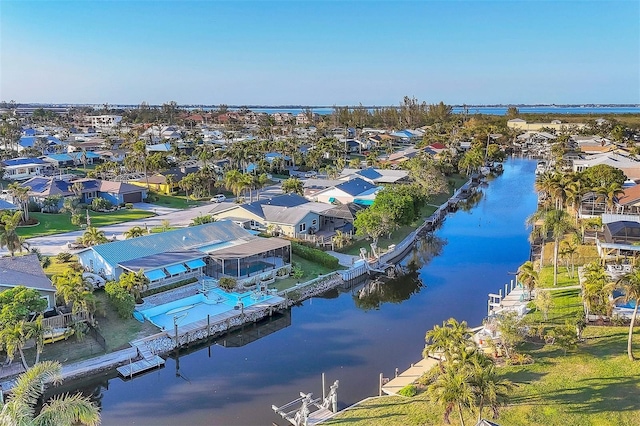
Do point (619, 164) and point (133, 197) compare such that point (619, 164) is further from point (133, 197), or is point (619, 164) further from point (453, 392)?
point (453, 392)

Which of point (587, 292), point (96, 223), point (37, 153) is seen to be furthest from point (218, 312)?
point (37, 153)

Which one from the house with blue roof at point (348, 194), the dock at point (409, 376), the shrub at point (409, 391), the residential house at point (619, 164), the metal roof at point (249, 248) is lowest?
the dock at point (409, 376)

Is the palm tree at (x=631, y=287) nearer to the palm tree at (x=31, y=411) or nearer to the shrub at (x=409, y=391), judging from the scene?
the shrub at (x=409, y=391)

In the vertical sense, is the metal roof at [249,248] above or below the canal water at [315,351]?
above

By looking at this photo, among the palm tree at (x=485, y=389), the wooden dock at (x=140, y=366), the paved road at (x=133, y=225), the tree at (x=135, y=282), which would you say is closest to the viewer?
the palm tree at (x=485, y=389)

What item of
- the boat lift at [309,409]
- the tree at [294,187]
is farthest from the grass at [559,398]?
the tree at [294,187]

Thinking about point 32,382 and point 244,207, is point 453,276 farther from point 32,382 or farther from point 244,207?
point 32,382
